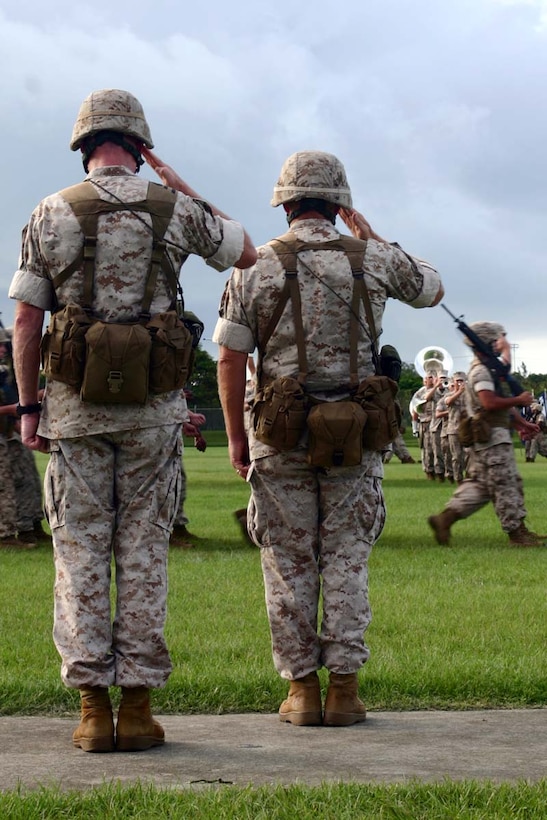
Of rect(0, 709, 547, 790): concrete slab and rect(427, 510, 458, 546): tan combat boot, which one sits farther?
rect(427, 510, 458, 546): tan combat boot

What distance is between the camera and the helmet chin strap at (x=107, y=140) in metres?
4.95

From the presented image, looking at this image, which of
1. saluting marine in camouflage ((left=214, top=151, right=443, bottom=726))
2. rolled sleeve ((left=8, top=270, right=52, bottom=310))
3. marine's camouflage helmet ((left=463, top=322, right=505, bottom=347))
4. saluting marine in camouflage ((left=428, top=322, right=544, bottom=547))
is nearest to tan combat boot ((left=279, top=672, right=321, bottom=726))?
saluting marine in camouflage ((left=214, top=151, right=443, bottom=726))

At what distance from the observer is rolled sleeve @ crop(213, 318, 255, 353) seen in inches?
213

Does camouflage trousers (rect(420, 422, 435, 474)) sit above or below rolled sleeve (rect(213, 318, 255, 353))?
below

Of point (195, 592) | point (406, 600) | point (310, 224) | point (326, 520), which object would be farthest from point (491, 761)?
point (195, 592)

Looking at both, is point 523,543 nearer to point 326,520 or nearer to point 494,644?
point 494,644

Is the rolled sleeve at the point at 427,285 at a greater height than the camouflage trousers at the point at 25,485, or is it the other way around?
the rolled sleeve at the point at 427,285

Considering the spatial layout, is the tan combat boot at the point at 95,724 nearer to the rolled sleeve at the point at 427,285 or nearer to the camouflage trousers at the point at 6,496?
the rolled sleeve at the point at 427,285

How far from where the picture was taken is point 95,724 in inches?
182

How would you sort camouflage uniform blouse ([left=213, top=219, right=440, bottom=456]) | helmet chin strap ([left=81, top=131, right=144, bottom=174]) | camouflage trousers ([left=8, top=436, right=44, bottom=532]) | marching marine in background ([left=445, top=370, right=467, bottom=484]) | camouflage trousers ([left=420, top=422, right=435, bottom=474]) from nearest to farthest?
helmet chin strap ([left=81, top=131, right=144, bottom=174])
camouflage uniform blouse ([left=213, top=219, right=440, bottom=456])
camouflage trousers ([left=8, top=436, right=44, bottom=532])
marching marine in background ([left=445, top=370, right=467, bottom=484])
camouflage trousers ([left=420, top=422, right=435, bottom=474])

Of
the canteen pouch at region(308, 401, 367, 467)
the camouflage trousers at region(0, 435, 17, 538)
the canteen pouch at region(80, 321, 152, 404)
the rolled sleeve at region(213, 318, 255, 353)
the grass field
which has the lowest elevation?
the grass field

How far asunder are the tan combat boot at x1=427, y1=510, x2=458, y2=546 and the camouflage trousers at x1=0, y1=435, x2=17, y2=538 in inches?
165

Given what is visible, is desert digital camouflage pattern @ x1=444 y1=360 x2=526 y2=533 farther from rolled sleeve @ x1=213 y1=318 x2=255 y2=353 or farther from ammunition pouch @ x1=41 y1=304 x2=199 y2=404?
ammunition pouch @ x1=41 y1=304 x2=199 y2=404

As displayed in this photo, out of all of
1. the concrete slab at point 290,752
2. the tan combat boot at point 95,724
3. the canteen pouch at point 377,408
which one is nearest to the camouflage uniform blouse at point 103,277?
the canteen pouch at point 377,408
